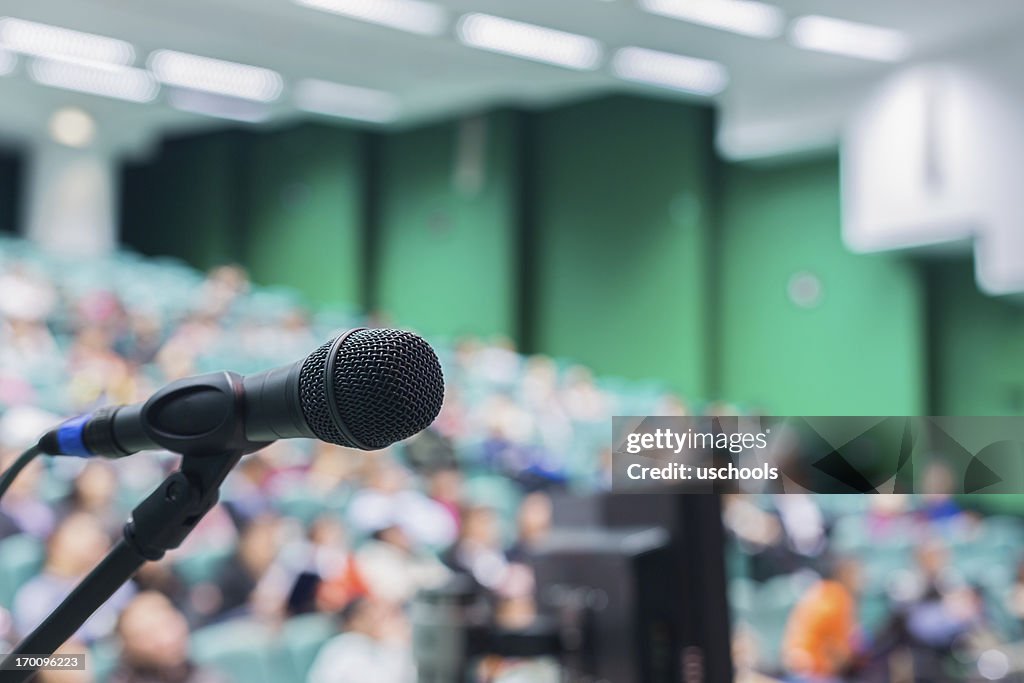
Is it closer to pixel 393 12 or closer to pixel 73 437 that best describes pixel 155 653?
pixel 73 437

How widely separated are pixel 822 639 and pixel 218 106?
386 cm

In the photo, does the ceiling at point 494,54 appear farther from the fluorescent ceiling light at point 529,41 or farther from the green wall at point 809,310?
the green wall at point 809,310

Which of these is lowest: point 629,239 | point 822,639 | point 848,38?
point 822,639

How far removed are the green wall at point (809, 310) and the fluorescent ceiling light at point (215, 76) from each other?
1.95 metres

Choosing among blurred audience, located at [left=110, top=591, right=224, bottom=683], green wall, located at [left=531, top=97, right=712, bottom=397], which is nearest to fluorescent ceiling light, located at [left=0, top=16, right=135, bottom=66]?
green wall, located at [left=531, top=97, right=712, bottom=397]

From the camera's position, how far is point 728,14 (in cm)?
338

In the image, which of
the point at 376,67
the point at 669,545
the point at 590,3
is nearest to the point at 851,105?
the point at 590,3

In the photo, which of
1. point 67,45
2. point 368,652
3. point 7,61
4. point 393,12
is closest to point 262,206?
point 7,61

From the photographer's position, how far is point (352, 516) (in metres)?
2.08

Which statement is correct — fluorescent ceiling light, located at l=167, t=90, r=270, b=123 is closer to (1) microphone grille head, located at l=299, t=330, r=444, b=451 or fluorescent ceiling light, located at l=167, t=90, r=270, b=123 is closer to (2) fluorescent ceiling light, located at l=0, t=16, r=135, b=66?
(2) fluorescent ceiling light, located at l=0, t=16, r=135, b=66

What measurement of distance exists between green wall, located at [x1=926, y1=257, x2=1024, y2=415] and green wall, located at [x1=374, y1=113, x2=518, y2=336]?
1.72 metres

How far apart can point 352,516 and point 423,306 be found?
9.51 feet

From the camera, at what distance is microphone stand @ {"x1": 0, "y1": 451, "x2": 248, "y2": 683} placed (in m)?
0.35

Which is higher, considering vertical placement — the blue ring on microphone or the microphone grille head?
the microphone grille head
